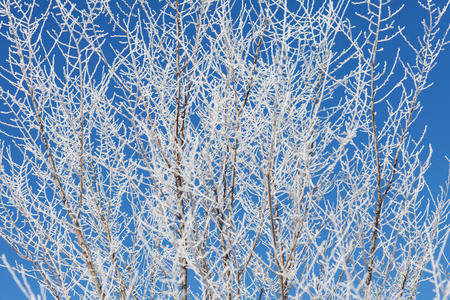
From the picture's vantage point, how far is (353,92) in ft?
13.8

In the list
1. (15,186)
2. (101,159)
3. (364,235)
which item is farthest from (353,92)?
(15,186)

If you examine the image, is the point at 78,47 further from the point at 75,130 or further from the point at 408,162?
the point at 408,162

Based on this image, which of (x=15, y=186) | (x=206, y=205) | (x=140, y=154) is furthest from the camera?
(x=15, y=186)

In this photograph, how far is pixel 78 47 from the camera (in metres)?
4.35

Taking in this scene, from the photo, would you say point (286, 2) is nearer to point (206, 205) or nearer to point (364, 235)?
point (206, 205)

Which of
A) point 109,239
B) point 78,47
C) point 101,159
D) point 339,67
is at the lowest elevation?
point 109,239

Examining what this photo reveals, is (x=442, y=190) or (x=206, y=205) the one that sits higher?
(x=442, y=190)

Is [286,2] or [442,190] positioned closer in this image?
[286,2]

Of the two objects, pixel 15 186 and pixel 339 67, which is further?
pixel 15 186

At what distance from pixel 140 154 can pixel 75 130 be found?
65 cm

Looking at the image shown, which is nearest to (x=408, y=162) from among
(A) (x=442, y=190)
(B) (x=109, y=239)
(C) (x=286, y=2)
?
(A) (x=442, y=190)

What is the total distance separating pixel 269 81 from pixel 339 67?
0.82m

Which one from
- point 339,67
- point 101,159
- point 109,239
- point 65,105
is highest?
point 339,67

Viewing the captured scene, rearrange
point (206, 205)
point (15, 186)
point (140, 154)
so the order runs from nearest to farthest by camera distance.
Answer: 1. point (206, 205)
2. point (140, 154)
3. point (15, 186)
